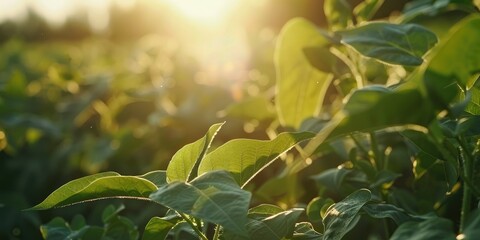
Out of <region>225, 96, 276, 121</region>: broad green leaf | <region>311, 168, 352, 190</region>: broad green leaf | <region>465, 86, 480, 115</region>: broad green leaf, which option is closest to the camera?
<region>465, 86, 480, 115</region>: broad green leaf

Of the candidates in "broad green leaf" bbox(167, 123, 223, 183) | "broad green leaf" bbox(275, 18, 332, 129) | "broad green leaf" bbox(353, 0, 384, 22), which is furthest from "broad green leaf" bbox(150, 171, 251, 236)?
"broad green leaf" bbox(353, 0, 384, 22)

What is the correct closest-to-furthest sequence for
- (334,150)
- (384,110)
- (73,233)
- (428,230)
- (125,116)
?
(384,110) < (428,230) < (73,233) < (334,150) < (125,116)

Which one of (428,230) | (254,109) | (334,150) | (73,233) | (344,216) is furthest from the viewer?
(254,109)

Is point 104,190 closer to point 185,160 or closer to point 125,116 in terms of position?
point 185,160

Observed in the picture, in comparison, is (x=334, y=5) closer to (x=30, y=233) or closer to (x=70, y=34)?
(x=30, y=233)

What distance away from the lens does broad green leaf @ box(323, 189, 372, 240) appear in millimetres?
1031

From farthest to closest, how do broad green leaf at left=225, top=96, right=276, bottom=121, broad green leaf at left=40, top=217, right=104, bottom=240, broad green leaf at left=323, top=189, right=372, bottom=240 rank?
broad green leaf at left=225, top=96, right=276, bottom=121 → broad green leaf at left=40, top=217, right=104, bottom=240 → broad green leaf at left=323, top=189, right=372, bottom=240

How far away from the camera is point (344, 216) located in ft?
3.46

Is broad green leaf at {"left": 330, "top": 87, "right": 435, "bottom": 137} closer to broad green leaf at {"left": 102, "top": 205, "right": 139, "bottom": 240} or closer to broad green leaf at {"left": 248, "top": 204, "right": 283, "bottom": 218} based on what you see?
broad green leaf at {"left": 248, "top": 204, "right": 283, "bottom": 218}

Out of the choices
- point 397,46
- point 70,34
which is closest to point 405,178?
point 397,46

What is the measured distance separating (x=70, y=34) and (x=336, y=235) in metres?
38.8

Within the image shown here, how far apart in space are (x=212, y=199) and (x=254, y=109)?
3.88 ft

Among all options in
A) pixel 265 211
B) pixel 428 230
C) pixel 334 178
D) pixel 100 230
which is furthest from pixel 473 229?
pixel 100 230

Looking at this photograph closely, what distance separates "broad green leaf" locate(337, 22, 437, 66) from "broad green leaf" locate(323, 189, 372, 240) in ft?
0.90
